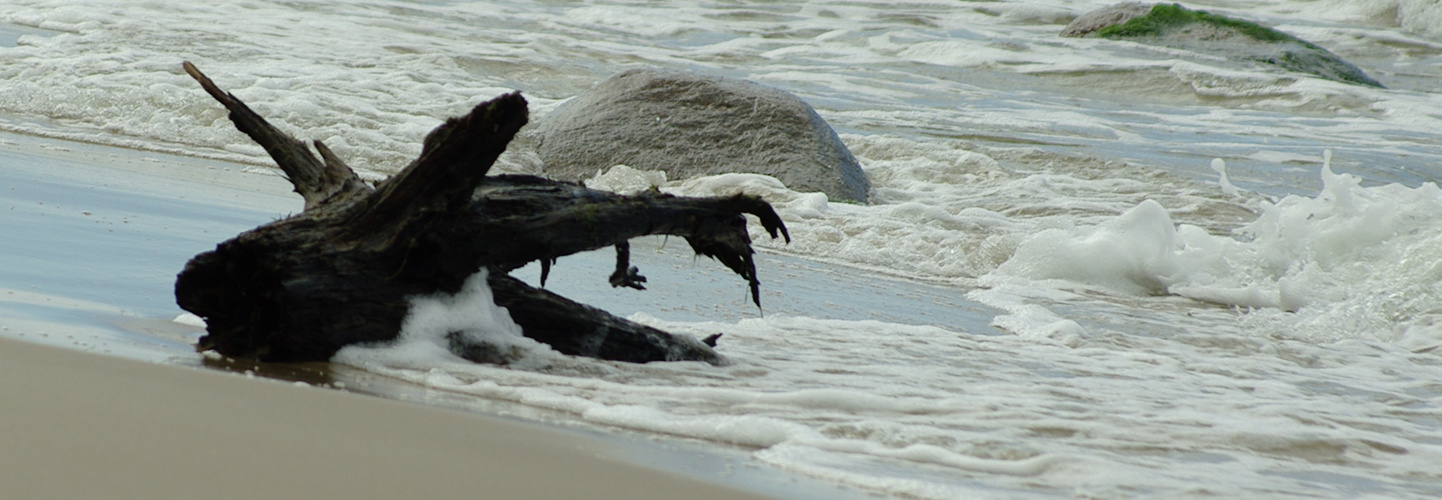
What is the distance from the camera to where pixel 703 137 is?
8.43 m

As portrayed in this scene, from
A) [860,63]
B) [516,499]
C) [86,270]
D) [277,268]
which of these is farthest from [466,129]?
[860,63]

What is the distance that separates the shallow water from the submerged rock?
92 centimetres

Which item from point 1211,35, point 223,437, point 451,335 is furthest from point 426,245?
point 1211,35

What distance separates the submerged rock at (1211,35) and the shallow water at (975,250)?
0.92 metres

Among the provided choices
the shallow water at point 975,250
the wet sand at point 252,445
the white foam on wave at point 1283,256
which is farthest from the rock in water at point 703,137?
the wet sand at point 252,445

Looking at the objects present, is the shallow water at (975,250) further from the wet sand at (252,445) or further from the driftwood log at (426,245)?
the wet sand at (252,445)

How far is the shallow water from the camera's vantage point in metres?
2.67

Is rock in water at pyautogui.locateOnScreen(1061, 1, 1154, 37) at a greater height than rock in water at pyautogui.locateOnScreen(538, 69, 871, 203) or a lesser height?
greater

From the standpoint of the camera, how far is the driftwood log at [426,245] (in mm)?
2598

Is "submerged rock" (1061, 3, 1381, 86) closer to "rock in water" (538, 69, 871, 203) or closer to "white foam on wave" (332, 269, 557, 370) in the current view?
"rock in water" (538, 69, 871, 203)

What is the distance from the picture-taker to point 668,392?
2.76 meters

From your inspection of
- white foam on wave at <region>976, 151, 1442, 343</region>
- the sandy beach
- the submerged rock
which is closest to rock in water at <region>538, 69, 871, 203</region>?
white foam on wave at <region>976, 151, 1442, 343</region>

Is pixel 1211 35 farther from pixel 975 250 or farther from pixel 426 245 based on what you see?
pixel 426 245

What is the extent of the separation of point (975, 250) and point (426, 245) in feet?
14.5
